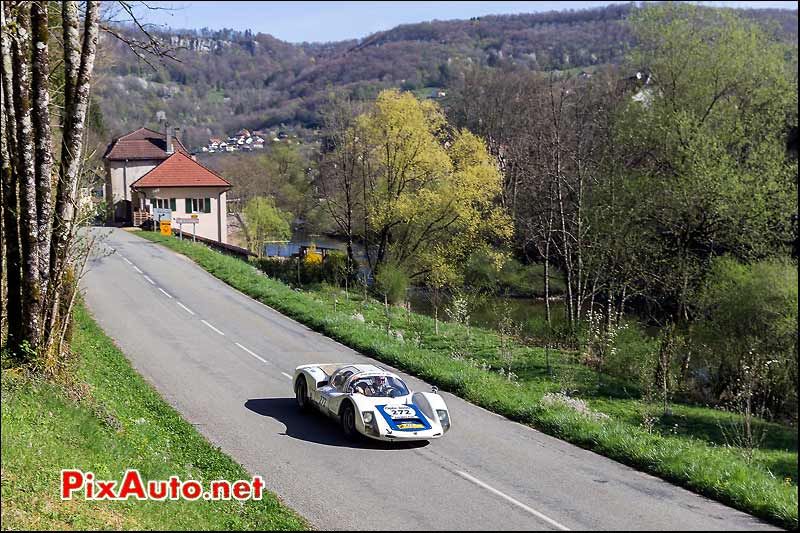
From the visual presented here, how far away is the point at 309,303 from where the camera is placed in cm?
2844

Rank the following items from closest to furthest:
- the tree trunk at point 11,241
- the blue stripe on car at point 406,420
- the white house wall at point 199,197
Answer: the tree trunk at point 11,241, the blue stripe on car at point 406,420, the white house wall at point 199,197

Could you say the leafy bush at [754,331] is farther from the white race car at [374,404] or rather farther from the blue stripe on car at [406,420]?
the blue stripe on car at [406,420]

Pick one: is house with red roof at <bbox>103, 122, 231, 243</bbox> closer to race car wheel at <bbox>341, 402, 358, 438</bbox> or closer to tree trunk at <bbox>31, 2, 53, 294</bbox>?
tree trunk at <bbox>31, 2, 53, 294</bbox>

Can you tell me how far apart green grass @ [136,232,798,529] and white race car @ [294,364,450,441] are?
271 centimetres

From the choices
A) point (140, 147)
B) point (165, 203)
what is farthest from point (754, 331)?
point (140, 147)

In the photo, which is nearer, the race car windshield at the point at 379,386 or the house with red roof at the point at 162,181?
the race car windshield at the point at 379,386

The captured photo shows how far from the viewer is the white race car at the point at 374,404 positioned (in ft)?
42.5

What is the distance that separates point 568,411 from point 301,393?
5.38m

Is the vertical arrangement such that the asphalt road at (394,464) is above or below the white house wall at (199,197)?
below

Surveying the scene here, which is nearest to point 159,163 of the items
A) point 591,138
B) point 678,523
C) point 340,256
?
point 340,256

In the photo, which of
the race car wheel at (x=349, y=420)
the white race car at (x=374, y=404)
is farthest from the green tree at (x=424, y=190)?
the race car wheel at (x=349, y=420)

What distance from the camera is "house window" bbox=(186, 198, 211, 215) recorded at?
47.9 m

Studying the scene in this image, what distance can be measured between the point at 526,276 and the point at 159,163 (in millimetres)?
22918

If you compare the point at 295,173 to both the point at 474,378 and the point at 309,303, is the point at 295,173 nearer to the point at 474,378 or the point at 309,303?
the point at 309,303
